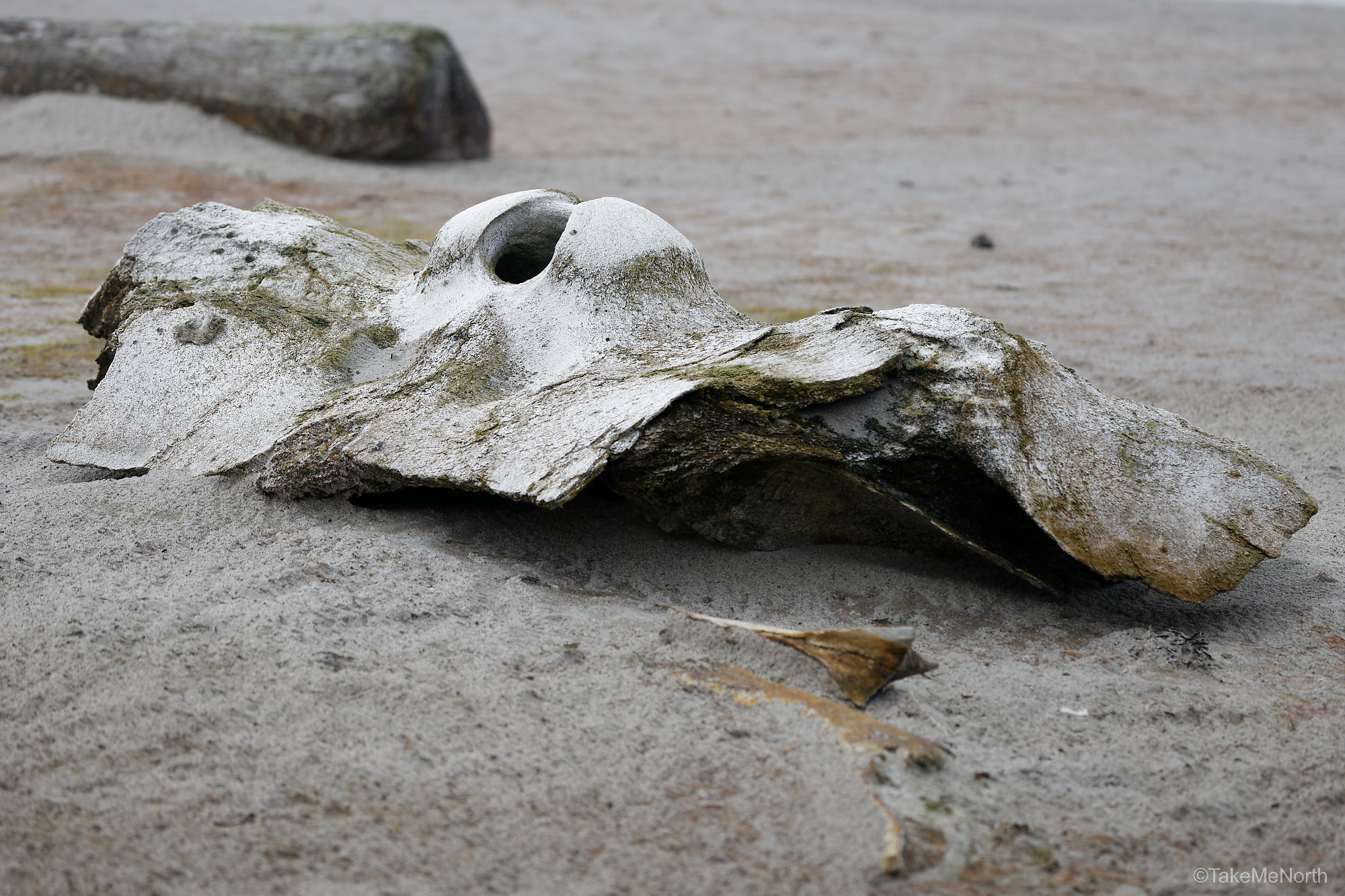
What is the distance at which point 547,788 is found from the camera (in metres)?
1.59

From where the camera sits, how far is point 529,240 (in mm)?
2941

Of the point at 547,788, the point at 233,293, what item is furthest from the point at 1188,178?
the point at 547,788

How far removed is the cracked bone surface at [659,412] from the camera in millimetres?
2119

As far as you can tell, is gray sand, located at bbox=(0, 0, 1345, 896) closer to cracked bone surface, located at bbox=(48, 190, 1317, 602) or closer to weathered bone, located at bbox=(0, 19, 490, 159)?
cracked bone surface, located at bbox=(48, 190, 1317, 602)

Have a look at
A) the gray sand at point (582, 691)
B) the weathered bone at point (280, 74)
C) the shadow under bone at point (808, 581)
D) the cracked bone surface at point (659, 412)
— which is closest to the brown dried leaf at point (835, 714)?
the gray sand at point (582, 691)

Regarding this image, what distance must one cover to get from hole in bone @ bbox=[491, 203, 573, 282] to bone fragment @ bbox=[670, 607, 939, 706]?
4.54ft

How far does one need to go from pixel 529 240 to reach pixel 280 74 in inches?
227

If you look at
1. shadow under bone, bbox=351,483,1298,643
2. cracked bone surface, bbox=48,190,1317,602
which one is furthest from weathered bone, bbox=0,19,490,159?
shadow under bone, bbox=351,483,1298,643

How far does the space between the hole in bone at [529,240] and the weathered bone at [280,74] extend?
5.24m

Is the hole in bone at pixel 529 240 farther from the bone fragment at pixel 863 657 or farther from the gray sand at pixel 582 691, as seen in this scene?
the bone fragment at pixel 863 657

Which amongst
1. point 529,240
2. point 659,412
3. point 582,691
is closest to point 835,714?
point 582,691

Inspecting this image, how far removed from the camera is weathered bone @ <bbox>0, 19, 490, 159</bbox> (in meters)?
7.64

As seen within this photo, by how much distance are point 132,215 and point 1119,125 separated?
339 inches

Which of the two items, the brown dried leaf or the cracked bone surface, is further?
the cracked bone surface
